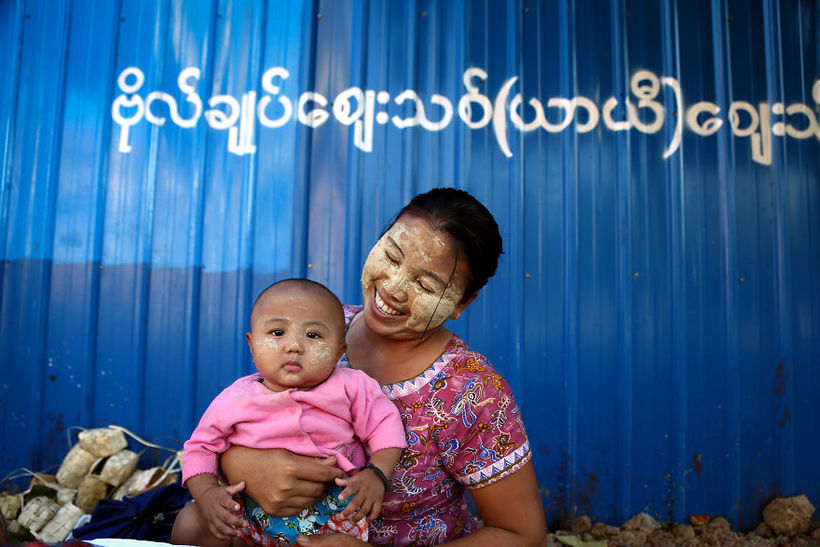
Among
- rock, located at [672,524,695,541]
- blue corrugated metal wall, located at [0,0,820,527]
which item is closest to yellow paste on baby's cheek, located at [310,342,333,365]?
blue corrugated metal wall, located at [0,0,820,527]

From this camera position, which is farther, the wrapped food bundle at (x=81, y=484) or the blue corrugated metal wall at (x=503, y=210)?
the blue corrugated metal wall at (x=503, y=210)

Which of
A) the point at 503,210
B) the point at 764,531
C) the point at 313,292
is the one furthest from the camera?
the point at 503,210

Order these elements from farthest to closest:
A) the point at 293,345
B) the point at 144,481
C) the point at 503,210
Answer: the point at 503,210 < the point at 144,481 < the point at 293,345

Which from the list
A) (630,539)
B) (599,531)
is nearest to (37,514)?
(599,531)

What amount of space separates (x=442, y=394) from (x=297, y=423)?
443 mm

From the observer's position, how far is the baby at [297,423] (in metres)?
1.41

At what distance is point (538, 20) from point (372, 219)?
1724mm

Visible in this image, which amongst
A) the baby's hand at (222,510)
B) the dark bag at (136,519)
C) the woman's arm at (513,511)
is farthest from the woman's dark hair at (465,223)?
the dark bag at (136,519)

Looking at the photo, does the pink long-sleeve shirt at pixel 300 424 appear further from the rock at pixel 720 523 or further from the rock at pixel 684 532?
the rock at pixel 720 523

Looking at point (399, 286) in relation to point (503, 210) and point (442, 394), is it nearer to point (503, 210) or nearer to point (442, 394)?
point (442, 394)

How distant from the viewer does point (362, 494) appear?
1344mm

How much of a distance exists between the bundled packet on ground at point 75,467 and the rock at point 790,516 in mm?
4161

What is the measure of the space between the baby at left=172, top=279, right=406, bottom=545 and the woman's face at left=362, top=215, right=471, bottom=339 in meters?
0.18

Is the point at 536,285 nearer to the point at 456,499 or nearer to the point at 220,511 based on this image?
the point at 456,499
